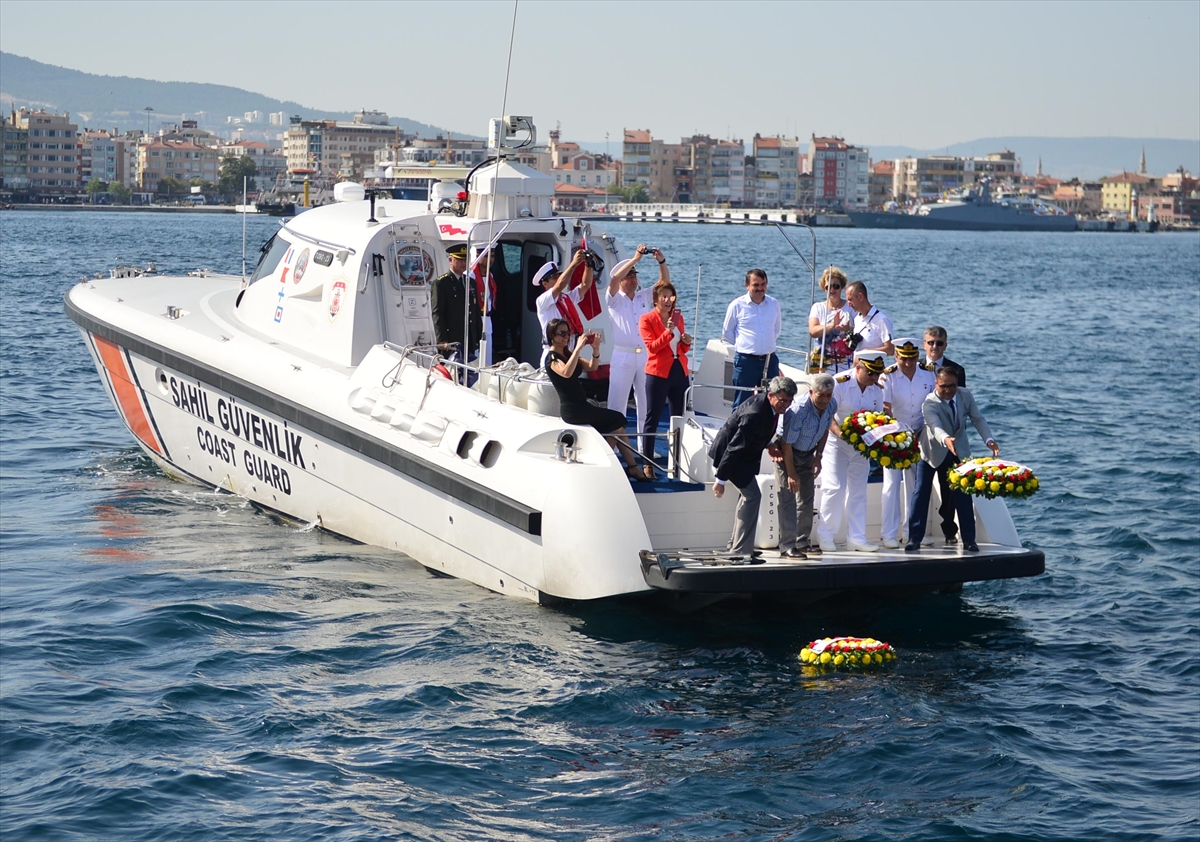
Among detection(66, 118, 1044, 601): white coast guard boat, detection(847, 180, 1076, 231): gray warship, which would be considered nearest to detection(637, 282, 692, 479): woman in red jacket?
detection(66, 118, 1044, 601): white coast guard boat

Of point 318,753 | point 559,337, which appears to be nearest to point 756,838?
point 318,753

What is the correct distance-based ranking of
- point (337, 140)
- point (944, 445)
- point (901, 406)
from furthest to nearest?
1. point (337, 140)
2. point (901, 406)
3. point (944, 445)

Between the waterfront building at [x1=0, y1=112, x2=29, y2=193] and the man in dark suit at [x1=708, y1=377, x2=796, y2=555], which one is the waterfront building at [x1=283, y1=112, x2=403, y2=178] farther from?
the man in dark suit at [x1=708, y1=377, x2=796, y2=555]

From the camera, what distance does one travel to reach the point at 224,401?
12.5 metres

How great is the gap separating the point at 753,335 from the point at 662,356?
42.4 inches

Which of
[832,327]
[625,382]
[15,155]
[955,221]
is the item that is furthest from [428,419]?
[15,155]

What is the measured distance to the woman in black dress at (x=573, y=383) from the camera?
32.1 feet

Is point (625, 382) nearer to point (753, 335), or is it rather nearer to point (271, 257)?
point (753, 335)

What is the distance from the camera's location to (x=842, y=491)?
31.8 ft

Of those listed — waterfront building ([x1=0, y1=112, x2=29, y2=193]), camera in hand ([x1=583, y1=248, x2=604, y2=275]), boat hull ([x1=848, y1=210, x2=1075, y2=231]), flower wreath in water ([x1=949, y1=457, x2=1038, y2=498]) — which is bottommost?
flower wreath in water ([x1=949, y1=457, x2=1038, y2=498])

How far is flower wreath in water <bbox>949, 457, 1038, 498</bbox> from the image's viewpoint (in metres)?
9.12

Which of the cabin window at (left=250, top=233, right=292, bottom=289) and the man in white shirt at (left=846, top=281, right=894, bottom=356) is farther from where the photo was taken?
the cabin window at (left=250, top=233, right=292, bottom=289)

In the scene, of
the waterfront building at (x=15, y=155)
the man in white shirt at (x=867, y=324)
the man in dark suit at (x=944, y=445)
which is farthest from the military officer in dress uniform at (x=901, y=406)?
the waterfront building at (x=15, y=155)

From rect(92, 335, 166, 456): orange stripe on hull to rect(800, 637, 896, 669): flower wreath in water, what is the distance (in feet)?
25.3
